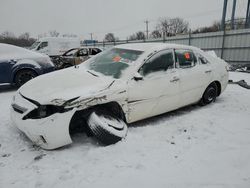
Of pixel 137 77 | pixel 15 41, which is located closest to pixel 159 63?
pixel 137 77

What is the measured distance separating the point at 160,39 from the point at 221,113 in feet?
48.2

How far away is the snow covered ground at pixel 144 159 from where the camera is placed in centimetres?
236

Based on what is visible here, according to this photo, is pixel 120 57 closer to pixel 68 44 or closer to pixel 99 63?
pixel 99 63

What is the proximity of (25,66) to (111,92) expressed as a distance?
4315 mm

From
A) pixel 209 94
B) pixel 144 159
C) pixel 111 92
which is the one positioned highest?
pixel 111 92

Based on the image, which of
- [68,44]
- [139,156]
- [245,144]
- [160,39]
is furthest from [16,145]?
[160,39]

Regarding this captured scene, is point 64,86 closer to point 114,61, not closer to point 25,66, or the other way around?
point 114,61

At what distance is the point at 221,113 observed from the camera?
4.44 metres

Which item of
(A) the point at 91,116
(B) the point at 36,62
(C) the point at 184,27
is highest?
(C) the point at 184,27

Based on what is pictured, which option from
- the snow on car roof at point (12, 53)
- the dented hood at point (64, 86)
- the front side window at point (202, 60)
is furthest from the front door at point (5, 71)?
the front side window at point (202, 60)

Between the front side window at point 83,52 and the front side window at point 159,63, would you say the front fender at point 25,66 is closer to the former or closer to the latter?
the front side window at point 159,63

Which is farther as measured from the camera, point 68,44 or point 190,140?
point 68,44

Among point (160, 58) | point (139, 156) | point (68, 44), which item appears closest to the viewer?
point (139, 156)

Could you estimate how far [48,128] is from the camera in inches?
106
